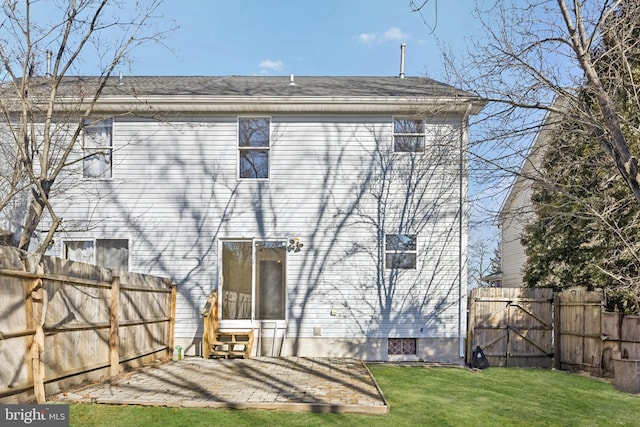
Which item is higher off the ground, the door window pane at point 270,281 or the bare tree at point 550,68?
the bare tree at point 550,68

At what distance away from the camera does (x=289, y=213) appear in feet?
31.8

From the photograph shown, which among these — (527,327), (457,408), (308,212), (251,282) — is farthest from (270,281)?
(527,327)

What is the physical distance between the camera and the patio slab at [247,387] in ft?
17.3

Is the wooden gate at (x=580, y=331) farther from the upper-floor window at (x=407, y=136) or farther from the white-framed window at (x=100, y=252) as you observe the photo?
the white-framed window at (x=100, y=252)

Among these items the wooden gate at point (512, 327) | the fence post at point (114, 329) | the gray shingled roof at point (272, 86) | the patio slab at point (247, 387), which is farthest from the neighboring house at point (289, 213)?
the fence post at point (114, 329)

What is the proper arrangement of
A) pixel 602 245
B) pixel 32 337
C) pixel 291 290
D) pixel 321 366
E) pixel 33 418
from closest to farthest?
pixel 33 418 → pixel 32 337 → pixel 321 366 → pixel 291 290 → pixel 602 245

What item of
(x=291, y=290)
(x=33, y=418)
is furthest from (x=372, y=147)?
(x=33, y=418)

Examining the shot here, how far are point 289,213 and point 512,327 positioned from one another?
521cm

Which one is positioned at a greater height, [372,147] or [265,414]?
[372,147]

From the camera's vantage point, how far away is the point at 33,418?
14.4 feet

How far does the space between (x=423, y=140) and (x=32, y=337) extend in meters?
7.85

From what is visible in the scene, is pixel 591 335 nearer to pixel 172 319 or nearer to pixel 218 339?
pixel 218 339

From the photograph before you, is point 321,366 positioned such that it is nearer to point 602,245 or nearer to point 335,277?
point 335,277

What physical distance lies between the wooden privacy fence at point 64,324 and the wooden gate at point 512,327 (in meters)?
6.47
